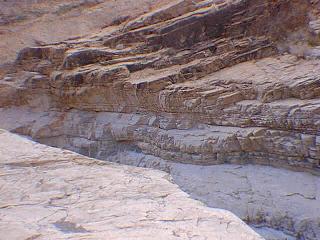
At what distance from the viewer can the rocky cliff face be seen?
21.5 feet

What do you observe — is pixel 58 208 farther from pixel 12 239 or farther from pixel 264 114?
pixel 264 114

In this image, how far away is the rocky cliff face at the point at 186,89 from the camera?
21.5 ft

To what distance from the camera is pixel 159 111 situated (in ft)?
27.2

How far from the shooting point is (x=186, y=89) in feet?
25.6

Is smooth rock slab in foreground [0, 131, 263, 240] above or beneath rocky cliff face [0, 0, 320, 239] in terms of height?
beneath

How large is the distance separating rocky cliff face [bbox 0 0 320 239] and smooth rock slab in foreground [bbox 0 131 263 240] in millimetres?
2681

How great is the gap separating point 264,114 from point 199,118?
1345 millimetres

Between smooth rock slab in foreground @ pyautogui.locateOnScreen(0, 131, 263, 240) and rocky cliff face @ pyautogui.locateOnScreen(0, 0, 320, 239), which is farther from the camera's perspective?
rocky cliff face @ pyautogui.locateOnScreen(0, 0, 320, 239)

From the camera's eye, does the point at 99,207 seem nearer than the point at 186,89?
Yes

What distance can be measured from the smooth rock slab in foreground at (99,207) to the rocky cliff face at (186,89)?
2681 mm

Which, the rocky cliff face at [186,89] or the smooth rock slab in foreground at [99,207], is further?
the rocky cliff face at [186,89]

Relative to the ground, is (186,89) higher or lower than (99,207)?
higher

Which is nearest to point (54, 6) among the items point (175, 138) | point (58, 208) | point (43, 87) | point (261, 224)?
point (43, 87)

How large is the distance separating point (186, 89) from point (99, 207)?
480 cm
